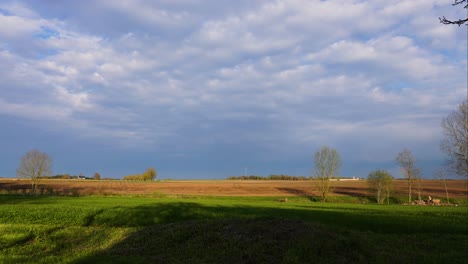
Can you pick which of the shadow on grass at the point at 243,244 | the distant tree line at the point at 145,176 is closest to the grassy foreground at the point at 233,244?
the shadow on grass at the point at 243,244

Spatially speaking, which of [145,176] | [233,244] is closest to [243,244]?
[233,244]

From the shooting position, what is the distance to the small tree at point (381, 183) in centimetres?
6232

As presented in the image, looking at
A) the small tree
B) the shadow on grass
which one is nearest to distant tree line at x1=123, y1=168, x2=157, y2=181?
the small tree

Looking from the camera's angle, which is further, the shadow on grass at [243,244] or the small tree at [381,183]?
the small tree at [381,183]

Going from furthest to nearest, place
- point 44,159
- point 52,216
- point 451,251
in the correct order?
1. point 44,159
2. point 52,216
3. point 451,251

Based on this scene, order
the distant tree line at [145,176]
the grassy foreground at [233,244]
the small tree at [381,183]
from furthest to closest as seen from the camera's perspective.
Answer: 1. the distant tree line at [145,176]
2. the small tree at [381,183]
3. the grassy foreground at [233,244]

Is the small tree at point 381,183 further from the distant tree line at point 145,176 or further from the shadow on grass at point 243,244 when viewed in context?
the distant tree line at point 145,176

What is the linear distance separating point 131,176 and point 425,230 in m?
130

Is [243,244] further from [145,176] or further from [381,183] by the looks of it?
[145,176]

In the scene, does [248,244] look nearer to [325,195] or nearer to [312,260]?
[312,260]

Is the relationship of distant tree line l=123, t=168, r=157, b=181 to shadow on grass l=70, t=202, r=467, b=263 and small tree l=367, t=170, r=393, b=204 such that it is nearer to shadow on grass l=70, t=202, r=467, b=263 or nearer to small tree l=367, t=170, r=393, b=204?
small tree l=367, t=170, r=393, b=204

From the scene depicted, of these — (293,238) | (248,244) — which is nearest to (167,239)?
(248,244)

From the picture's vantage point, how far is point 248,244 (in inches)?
479

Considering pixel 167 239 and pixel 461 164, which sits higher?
pixel 461 164
